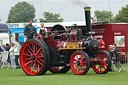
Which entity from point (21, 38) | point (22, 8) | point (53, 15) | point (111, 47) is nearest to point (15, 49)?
point (111, 47)

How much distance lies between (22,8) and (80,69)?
10384 cm

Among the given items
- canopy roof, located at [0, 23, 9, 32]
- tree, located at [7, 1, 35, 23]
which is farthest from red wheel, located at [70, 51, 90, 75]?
tree, located at [7, 1, 35, 23]

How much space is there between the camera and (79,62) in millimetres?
14008

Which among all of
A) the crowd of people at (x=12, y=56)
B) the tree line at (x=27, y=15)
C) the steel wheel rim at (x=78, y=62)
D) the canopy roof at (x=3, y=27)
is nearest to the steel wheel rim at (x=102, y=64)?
the steel wheel rim at (x=78, y=62)

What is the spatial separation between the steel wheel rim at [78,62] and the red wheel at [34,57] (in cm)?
91

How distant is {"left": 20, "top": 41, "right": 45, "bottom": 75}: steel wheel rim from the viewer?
14.6m

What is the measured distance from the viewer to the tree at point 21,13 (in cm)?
10694

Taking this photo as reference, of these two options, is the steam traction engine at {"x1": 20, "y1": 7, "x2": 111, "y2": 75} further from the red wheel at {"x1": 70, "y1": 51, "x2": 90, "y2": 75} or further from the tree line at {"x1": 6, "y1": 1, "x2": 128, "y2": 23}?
the tree line at {"x1": 6, "y1": 1, "x2": 128, "y2": 23}

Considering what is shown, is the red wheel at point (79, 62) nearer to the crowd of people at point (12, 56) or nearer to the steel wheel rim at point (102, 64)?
the steel wheel rim at point (102, 64)

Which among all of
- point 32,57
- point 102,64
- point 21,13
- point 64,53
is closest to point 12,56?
point 32,57

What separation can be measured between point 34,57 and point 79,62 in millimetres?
1742

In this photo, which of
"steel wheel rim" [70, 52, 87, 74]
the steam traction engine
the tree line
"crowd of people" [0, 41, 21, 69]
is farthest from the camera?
the tree line

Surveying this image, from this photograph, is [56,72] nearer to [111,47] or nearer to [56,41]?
[56,41]

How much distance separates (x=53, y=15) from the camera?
10525cm
